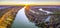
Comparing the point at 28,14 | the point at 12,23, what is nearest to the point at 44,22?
the point at 28,14

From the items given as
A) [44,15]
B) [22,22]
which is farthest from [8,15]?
[44,15]
